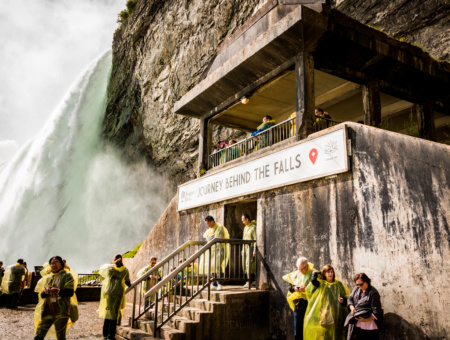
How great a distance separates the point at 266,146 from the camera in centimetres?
1123

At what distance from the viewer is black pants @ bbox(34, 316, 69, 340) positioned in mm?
6469

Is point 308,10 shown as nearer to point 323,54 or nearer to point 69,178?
point 323,54

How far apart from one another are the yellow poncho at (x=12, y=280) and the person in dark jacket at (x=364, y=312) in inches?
495

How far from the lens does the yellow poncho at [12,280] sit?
45.9 feet

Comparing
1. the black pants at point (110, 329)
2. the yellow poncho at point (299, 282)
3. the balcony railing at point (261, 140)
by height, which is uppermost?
the balcony railing at point (261, 140)

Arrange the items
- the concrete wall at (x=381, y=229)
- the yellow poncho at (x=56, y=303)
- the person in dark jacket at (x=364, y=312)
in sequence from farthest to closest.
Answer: the yellow poncho at (x=56, y=303) < the concrete wall at (x=381, y=229) < the person in dark jacket at (x=364, y=312)

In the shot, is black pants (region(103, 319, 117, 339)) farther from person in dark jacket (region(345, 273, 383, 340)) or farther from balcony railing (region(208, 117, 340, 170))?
balcony railing (region(208, 117, 340, 170))

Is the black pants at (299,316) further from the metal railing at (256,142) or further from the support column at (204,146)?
the support column at (204,146)

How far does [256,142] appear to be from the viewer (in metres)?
11.5

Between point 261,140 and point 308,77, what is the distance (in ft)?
7.99

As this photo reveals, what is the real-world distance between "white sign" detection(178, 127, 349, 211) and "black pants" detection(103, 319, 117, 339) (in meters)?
4.28

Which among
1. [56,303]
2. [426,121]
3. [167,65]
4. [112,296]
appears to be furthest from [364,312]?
[167,65]

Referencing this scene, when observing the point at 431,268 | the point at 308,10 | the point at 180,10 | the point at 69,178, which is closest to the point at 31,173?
the point at 69,178

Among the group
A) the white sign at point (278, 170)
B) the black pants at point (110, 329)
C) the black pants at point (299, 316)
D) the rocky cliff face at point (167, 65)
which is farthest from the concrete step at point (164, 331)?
the rocky cliff face at point (167, 65)
